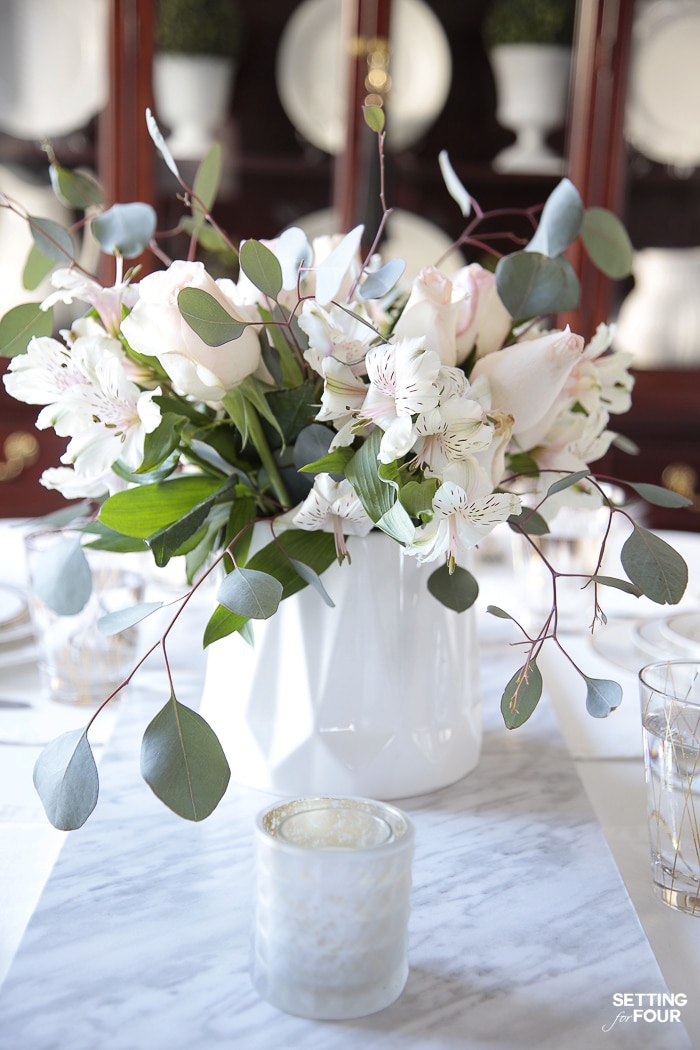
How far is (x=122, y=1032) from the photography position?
40 cm

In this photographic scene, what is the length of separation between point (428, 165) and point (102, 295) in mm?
1683

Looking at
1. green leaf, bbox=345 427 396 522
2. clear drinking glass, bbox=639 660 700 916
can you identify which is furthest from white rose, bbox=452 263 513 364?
clear drinking glass, bbox=639 660 700 916

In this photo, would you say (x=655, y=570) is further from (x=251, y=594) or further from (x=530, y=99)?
(x=530, y=99)

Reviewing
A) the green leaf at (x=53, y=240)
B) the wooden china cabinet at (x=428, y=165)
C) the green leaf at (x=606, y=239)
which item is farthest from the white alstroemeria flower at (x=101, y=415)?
the wooden china cabinet at (x=428, y=165)

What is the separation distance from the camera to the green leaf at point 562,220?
0.62 m

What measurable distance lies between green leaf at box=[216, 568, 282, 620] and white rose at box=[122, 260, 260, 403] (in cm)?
10

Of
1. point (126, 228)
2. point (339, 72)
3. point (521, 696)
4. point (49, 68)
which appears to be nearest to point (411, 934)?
point (521, 696)

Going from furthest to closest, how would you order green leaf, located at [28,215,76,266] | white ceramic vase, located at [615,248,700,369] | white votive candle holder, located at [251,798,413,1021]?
white ceramic vase, located at [615,248,700,369]
green leaf, located at [28,215,76,266]
white votive candle holder, located at [251,798,413,1021]

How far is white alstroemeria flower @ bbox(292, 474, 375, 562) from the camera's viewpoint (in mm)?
528

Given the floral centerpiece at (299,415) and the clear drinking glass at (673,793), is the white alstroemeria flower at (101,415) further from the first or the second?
the clear drinking glass at (673,793)

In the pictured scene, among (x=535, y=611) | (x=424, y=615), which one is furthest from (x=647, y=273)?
(x=424, y=615)

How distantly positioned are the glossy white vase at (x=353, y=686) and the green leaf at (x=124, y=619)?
0.10 meters

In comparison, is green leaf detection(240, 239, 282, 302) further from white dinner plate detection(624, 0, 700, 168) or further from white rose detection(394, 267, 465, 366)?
white dinner plate detection(624, 0, 700, 168)

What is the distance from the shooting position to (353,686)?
59 cm
